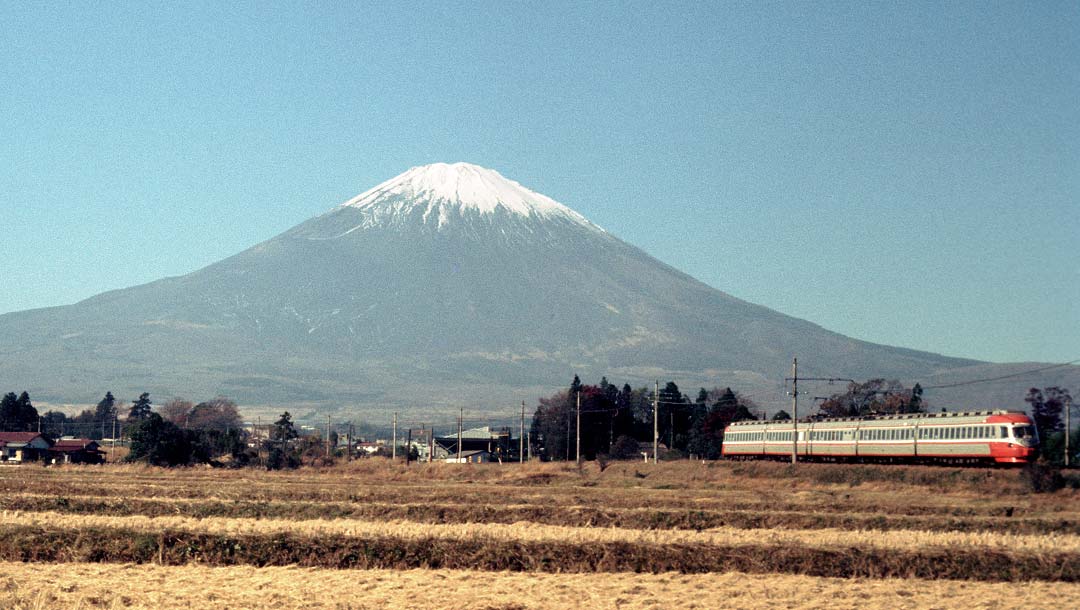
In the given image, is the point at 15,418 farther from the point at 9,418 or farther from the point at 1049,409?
the point at 1049,409

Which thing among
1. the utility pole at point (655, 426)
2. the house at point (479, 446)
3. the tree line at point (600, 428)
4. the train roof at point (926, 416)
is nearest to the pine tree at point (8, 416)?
the tree line at point (600, 428)

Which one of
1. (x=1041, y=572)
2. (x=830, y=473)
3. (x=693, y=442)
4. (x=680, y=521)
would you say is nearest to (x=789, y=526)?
(x=680, y=521)

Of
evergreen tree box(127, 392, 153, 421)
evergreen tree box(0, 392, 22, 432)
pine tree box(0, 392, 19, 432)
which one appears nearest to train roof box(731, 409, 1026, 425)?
evergreen tree box(0, 392, 22, 432)

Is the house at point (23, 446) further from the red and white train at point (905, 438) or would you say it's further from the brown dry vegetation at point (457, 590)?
the brown dry vegetation at point (457, 590)

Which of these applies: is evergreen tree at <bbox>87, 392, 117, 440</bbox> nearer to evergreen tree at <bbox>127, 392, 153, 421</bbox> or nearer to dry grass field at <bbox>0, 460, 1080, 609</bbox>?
evergreen tree at <bbox>127, 392, 153, 421</bbox>

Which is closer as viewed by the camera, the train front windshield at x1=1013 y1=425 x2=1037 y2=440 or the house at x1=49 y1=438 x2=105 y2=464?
the train front windshield at x1=1013 y1=425 x2=1037 y2=440

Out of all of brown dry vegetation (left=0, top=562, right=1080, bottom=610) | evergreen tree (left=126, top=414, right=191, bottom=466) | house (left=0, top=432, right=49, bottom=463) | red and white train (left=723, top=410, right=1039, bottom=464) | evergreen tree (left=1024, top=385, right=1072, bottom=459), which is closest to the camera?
brown dry vegetation (left=0, top=562, right=1080, bottom=610)
